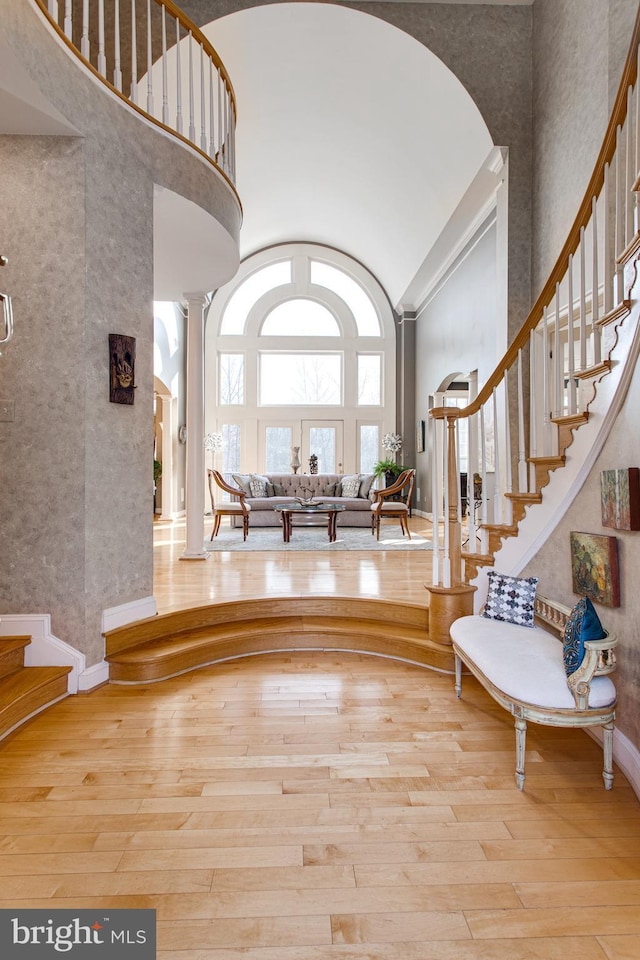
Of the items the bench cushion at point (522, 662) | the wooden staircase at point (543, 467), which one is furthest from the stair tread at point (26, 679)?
the wooden staircase at point (543, 467)

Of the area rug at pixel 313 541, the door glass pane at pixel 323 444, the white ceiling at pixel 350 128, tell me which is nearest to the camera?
the white ceiling at pixel 350 128

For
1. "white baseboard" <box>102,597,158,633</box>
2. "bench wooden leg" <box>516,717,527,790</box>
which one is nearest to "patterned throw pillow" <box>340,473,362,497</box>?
"white baseboard" <box>102,597,158,633</box>

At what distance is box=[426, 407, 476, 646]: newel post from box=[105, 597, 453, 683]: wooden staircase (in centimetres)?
17

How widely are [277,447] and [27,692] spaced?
30.4 feet

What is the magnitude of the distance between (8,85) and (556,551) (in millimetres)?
3772

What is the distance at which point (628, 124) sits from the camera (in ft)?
8.36

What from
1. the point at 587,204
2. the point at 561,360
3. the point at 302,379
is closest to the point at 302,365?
the point at 302,379

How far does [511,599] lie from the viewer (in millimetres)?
3117

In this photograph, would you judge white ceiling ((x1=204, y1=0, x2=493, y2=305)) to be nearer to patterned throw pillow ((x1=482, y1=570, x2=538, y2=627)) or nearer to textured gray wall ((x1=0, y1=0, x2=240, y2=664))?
textured gray wall ((x1=0, y1=0, x2=240, y2=664))

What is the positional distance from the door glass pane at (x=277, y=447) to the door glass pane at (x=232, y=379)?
0.98 meters

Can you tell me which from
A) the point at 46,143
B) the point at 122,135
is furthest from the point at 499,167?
the point at 46,143

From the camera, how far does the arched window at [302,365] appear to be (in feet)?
38.9

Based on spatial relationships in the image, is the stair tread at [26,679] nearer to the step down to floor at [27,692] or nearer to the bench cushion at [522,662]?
the step down to floor at [27,692]

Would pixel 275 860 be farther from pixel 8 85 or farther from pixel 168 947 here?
pixel 8 85
